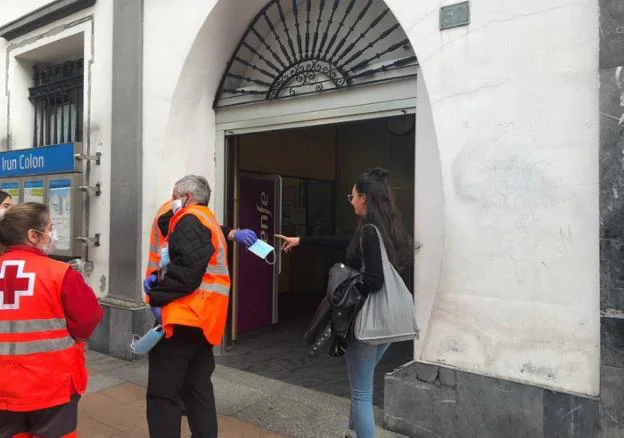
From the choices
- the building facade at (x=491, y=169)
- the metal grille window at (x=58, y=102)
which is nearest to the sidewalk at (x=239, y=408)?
the building facade at (x=491, y=169)

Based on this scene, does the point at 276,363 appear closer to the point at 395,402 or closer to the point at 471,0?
the point at 395,402

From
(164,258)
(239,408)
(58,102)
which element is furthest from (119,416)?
(58,102)

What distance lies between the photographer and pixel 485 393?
10.6ft

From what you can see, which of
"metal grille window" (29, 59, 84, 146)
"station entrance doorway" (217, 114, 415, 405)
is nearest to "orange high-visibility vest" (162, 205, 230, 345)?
"station entrance doorway" (217, 114, 415, 405)

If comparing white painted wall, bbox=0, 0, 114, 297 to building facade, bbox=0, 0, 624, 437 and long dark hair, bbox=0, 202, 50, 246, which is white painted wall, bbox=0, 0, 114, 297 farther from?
long dark hair, bbox=0, 202, 50, 246

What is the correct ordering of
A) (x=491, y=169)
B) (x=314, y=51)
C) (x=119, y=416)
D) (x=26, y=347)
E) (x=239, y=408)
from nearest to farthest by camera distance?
(x=26, y=347)
(x=491, y=169)
(x=119, y=416)
(x=239, y=408)
(x=314, y=51)

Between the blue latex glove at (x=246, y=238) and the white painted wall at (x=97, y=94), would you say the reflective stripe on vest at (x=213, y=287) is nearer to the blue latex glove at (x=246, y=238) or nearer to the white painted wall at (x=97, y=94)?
the blue latex glove at (x=246, y=238)

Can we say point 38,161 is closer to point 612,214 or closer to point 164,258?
point 164,258

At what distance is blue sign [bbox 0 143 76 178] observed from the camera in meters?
5.85

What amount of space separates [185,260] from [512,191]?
1991 millimetres

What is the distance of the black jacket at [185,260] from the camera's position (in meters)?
2.72

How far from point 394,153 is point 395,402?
17.7 ft

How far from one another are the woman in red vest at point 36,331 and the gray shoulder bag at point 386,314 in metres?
1.33

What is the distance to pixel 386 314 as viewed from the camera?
2736 millimetres
